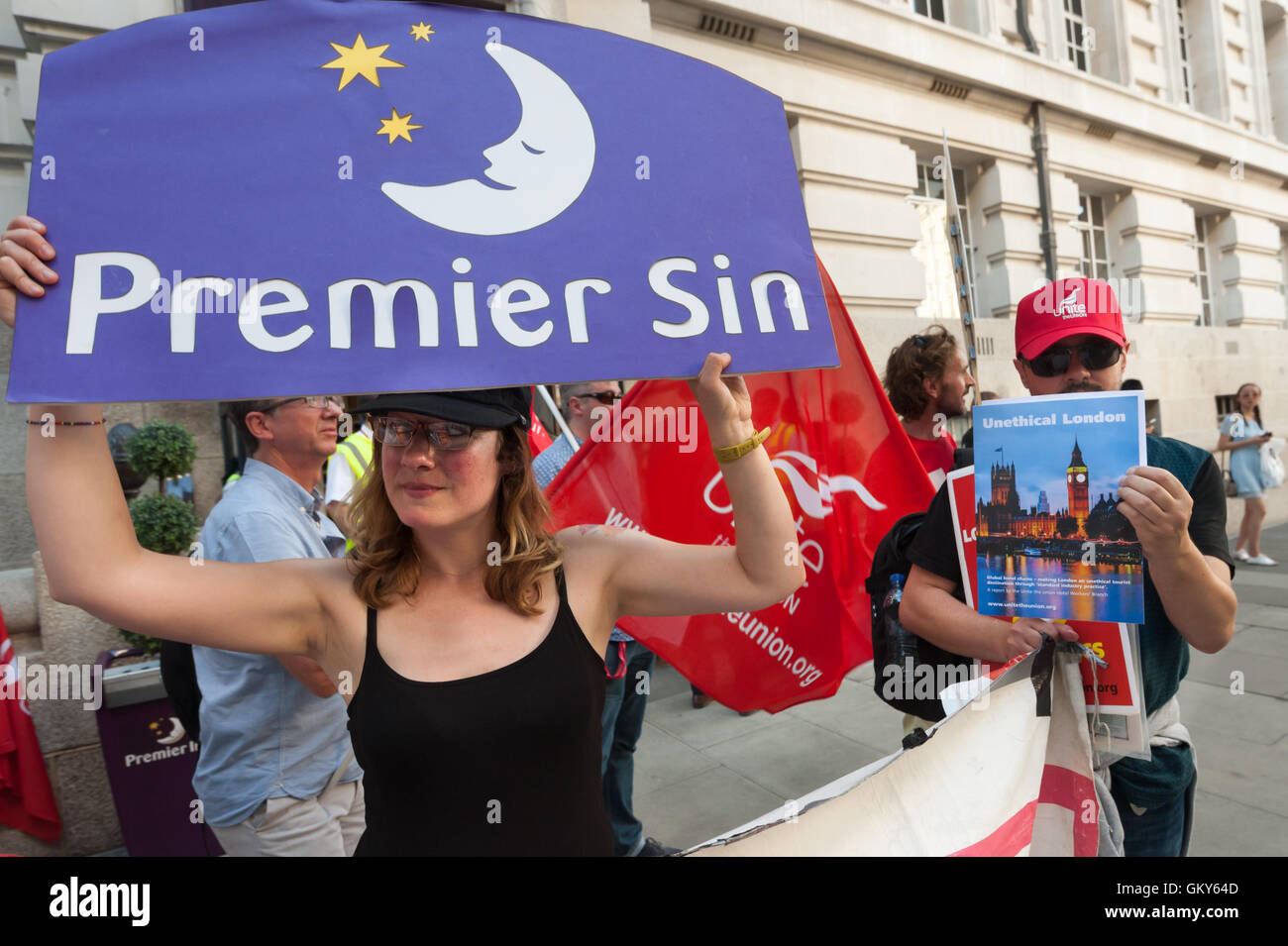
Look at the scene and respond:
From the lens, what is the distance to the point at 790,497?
3068mm

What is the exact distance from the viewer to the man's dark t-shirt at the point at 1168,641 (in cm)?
171

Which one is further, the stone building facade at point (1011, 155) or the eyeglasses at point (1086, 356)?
the stone building facade at point (1011, 155)

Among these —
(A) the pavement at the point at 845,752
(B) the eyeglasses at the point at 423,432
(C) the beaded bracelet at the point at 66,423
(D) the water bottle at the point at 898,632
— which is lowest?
(A) the pavement at the point at 845,752

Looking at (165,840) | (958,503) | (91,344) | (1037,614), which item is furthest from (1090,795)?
(165,840)

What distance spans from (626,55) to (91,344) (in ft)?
3.67

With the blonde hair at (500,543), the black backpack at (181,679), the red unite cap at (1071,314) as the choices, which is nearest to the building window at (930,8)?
the red unite cap at (1071,314)

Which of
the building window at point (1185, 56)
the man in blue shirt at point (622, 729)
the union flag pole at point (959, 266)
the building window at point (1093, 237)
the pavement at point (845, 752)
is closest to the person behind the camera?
the union flag pole at point (959, 266)

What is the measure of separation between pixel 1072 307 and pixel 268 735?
104 inches

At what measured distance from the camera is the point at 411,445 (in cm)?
145

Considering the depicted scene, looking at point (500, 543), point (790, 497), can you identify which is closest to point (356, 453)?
point (790, 497)

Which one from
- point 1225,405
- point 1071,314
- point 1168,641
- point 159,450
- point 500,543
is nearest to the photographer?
point 500,543

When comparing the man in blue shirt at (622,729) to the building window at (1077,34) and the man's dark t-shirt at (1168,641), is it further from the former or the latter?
the building window at (1077,34)

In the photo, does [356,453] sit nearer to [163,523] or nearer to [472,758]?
[163,523]

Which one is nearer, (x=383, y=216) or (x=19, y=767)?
(x=383, y=216)
